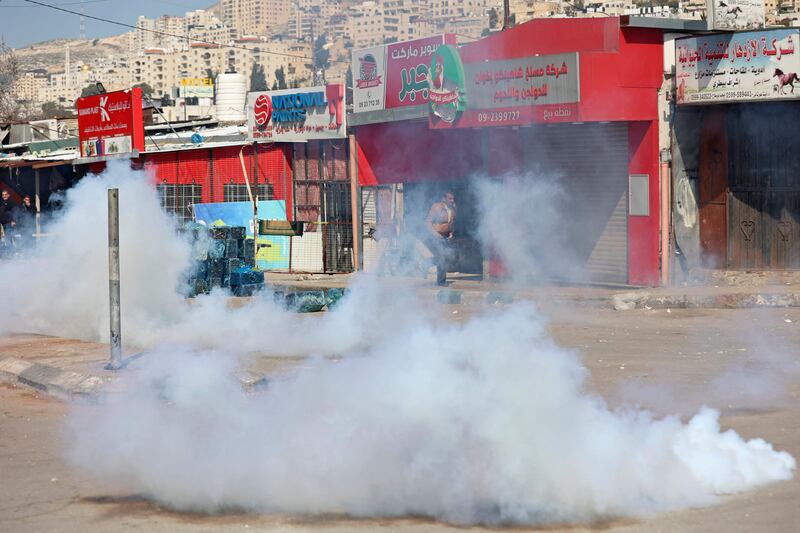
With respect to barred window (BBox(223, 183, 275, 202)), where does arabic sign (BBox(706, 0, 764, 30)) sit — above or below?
above

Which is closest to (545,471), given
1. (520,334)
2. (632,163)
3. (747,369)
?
(520,334)

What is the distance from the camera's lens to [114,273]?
10.7 m

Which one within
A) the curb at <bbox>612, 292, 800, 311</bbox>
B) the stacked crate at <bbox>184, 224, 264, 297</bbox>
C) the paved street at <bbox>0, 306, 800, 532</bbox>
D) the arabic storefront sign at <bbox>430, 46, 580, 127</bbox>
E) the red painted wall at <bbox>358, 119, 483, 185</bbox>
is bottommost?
the paved street at <bbox>0, 306, 800, 532</bbox>

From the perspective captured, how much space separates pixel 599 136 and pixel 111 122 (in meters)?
9.34

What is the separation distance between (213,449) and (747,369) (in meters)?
5.84

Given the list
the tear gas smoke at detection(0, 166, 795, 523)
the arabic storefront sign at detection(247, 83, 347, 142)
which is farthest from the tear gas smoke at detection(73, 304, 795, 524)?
the arabic storefront sign at detection(247, 83, 347, 142)

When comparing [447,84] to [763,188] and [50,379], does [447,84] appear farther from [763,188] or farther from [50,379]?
[50,379]

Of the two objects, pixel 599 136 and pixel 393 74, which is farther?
pixel 393 74

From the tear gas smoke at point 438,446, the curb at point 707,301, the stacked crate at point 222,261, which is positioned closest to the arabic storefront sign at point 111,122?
the stacked crate at point 222,261

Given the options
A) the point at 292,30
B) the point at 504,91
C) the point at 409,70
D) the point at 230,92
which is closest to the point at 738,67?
the point at 504,91

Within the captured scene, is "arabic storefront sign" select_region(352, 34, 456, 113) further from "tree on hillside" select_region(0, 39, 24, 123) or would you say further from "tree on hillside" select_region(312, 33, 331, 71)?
"tree on hillside" select_region(0, 39, 24, 123)

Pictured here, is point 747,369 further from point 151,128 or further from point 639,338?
point 151,128

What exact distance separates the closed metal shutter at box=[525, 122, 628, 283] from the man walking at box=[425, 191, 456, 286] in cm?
218

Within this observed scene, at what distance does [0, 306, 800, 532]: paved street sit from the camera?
5.77 meters
